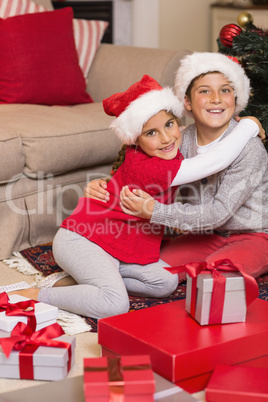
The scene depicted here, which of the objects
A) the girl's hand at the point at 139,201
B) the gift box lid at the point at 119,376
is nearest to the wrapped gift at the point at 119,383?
the gift box lid at the point at 119,376

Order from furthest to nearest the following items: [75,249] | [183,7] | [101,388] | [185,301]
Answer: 1. [183,7]
2. [75,249]
3. [185,301]
4. [101,388]

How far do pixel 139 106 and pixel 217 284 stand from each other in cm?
59

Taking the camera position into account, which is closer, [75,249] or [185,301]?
[185,301]

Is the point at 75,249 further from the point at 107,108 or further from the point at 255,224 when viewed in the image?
the point at 255,224

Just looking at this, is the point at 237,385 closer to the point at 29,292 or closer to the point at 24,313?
the point at 24,313

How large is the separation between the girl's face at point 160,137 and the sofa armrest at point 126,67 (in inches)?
35.2

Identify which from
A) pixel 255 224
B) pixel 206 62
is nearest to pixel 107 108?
pixel 206 62

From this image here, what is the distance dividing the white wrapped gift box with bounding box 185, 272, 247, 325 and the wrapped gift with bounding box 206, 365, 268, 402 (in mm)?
144

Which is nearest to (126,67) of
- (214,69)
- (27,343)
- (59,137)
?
(59,137)

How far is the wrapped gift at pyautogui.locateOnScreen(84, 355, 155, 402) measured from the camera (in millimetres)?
1184

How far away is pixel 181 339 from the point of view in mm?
1355

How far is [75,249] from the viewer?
1851 millimetres

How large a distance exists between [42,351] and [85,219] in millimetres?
583

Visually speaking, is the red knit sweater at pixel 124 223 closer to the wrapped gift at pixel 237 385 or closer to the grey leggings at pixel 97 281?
the grey leggings at pixel 97 281
